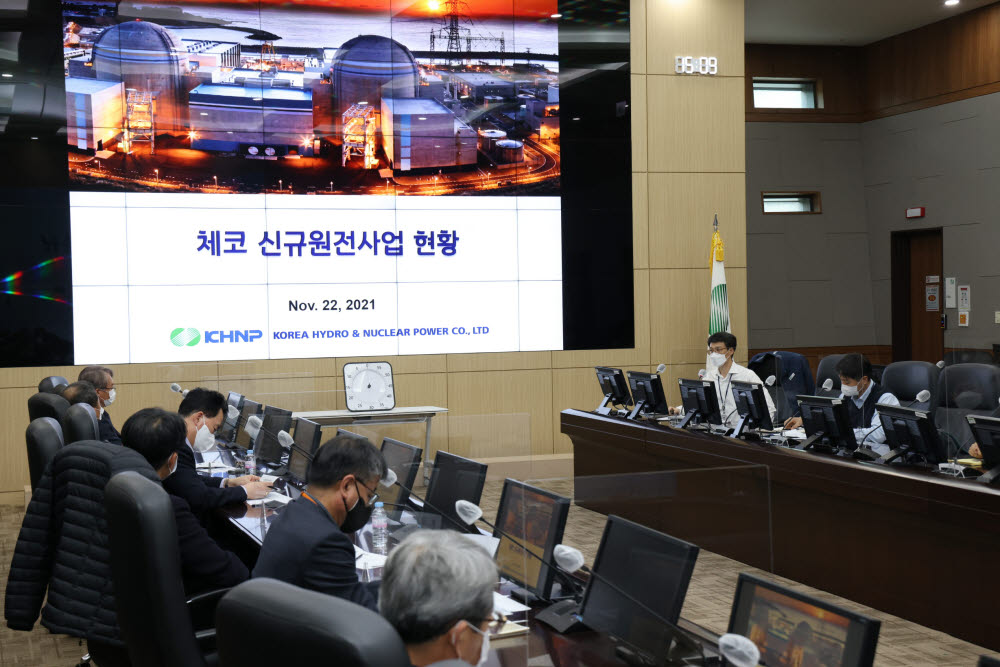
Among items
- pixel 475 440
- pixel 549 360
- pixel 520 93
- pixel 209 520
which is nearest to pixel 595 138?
pixel 520 93

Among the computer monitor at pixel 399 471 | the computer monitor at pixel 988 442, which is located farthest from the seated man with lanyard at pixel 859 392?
the computer monitor at pixel 399 471

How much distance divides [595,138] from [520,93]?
2.70ft

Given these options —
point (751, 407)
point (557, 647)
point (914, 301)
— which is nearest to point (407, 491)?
point (557, 647)

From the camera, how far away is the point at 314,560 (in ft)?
7.70

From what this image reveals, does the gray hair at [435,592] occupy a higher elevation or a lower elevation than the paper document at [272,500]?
higher

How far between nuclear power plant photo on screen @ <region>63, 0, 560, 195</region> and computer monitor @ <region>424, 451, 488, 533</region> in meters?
5.29

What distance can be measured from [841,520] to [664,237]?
4.78 metres

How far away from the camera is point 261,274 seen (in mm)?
8297

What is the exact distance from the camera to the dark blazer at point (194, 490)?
3795 millimetres

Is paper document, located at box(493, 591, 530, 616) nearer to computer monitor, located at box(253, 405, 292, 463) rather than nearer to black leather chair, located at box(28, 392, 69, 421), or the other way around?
computer monitor, located at box(253, 405, 292, 463)

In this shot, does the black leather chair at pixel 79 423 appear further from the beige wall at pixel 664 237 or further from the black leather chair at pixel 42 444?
the beige wall at pixel 664 237

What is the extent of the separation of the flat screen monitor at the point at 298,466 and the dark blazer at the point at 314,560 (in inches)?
88.3

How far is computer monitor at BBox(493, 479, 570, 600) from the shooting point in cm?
268

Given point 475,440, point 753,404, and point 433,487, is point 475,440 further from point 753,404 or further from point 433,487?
point 433,487
